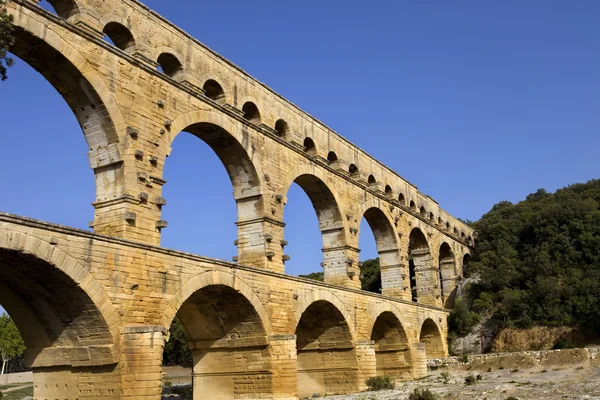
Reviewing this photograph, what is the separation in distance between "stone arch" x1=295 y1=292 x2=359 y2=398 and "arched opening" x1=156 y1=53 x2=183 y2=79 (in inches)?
352

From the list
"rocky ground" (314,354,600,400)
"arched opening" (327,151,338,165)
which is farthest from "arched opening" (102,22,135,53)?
"rocky ground" (314,354,600,400)

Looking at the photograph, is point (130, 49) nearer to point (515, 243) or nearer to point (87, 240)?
point (87, 240)

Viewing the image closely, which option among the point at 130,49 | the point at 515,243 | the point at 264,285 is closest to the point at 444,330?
the point at 515,243

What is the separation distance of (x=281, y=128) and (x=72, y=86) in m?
8.71

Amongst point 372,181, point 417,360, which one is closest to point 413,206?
point 372,181

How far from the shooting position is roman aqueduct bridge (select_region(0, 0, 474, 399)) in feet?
37.1

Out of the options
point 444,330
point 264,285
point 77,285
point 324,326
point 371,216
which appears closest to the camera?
point 77,285

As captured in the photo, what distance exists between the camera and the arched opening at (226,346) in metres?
15.7

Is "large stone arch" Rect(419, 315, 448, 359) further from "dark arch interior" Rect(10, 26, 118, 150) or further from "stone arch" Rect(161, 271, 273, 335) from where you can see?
"dark arch interior" Rect(10, 26, 118, 150)

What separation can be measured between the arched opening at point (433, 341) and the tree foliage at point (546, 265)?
487 cm

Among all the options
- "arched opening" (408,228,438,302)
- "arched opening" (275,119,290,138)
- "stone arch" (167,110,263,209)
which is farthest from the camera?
"arched opening" (408,228,438,302)

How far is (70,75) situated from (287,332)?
Result: 29.2 feet

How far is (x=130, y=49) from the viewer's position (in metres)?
14.5

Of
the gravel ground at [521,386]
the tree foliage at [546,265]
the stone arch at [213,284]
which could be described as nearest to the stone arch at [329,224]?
the gravel ground at [521,386]
